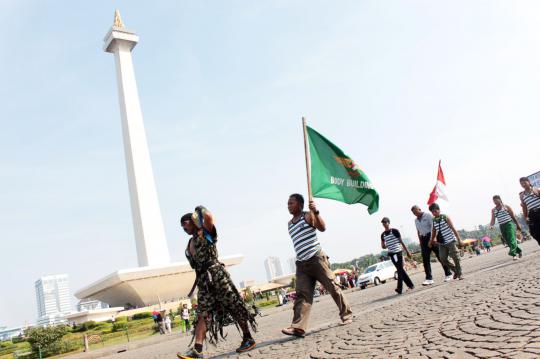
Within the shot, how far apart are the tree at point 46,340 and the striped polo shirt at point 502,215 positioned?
20113mm

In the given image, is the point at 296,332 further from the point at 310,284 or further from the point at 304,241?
the point at 304,241

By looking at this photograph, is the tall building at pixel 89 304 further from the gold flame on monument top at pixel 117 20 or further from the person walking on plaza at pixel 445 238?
the person walking on plaza at pixel 445 238

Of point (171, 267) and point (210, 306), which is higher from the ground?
point (171, 267)

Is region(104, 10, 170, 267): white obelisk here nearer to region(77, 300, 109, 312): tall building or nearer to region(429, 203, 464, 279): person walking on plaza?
region(77, 300, 109, 312): tall building

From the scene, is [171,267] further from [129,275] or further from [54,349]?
[54,349]

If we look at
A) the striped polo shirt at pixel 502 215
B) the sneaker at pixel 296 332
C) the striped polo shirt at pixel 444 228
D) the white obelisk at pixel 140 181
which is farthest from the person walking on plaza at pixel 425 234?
the white obelisk at pixel 140 181

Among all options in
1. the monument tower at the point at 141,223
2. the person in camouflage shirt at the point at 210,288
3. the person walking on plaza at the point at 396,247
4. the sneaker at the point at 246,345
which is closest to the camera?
the person in camouflage shirt at the point at 210,288

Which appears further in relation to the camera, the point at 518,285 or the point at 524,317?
the point at 518,285

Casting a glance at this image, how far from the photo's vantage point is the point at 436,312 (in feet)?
16.7

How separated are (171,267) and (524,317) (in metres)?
51.2

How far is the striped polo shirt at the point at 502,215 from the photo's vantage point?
34.7ft

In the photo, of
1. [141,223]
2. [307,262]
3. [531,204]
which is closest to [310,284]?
[307,262]

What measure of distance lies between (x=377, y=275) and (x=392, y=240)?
14.9m

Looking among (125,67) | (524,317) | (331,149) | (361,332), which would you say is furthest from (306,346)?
(125,67)
